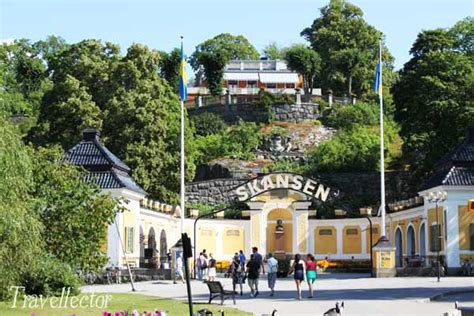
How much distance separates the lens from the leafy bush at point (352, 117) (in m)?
89.1

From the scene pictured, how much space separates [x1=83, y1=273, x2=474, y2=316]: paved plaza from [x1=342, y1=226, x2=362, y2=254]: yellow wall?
21128 millimetres

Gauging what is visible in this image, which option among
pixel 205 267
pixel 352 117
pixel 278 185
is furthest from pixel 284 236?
pixel 352 117

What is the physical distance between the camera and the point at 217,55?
328ft

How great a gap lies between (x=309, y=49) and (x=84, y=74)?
152ft

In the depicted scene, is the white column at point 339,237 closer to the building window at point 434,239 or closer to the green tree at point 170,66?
the building window at point 434,239

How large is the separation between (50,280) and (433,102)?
35.9 meters

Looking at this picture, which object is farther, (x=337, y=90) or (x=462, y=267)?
(x=337, y=90)

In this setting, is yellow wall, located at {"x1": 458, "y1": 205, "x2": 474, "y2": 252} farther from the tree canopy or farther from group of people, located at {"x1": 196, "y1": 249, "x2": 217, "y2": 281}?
the tree canopy

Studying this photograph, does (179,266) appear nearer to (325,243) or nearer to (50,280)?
(50,280)

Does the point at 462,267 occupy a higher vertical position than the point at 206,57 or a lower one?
lower

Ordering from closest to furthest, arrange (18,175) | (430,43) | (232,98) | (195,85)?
1. (18,175)
2. (430,43)
3. (232,98)
4. (195,85)

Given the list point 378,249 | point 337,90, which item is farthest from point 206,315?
point 337,90

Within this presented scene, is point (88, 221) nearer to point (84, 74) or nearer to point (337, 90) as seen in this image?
point (84, 74)

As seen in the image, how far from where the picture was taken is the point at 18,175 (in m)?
23.5
